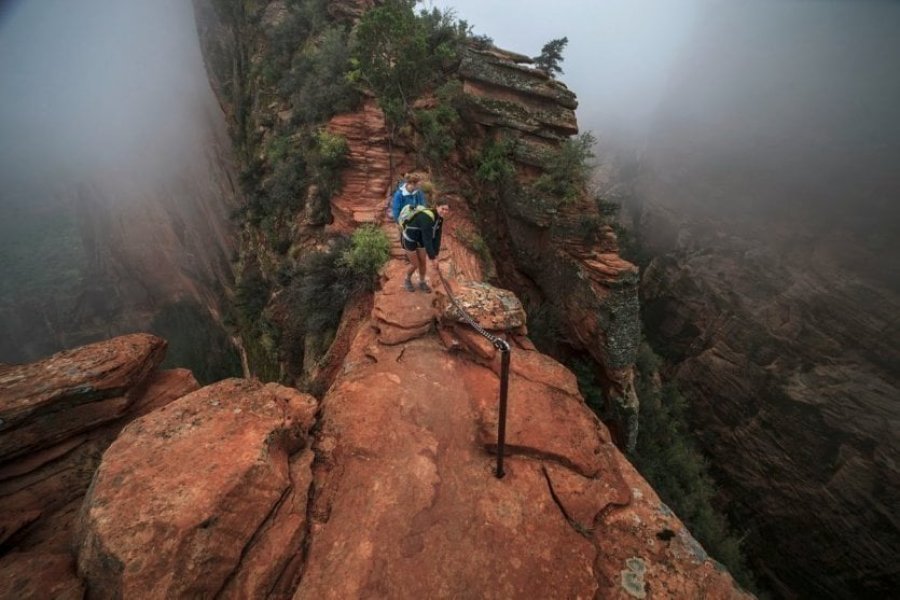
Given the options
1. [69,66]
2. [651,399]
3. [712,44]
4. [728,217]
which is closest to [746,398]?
[651,399]

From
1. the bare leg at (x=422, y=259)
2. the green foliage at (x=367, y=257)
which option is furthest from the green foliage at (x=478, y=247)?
the bare leg at (x=422, y=259)

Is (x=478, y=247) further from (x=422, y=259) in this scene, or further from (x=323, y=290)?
(x=323, y=290)

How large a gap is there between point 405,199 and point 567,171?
212 inches

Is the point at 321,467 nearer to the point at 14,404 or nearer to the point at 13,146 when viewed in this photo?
the point at 14,404

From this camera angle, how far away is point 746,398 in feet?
65.9

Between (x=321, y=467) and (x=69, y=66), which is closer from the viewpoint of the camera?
(x=321, y=467)

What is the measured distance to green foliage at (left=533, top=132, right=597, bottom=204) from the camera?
9383 mm

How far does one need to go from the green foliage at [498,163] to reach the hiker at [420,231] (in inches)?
Answer: 180

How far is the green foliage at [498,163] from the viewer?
32.7 ft

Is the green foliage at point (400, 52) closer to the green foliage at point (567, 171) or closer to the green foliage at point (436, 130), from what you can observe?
the green foliage at point (436, 130)

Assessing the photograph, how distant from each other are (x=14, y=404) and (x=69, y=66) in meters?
56.2

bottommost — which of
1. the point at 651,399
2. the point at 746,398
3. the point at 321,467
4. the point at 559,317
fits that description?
the point at 746,398

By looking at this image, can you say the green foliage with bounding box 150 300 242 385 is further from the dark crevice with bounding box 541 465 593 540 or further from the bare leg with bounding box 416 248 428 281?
the dark crevice with bounding box 541 465 593 540

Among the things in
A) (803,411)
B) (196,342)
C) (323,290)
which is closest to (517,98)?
(323,290)
